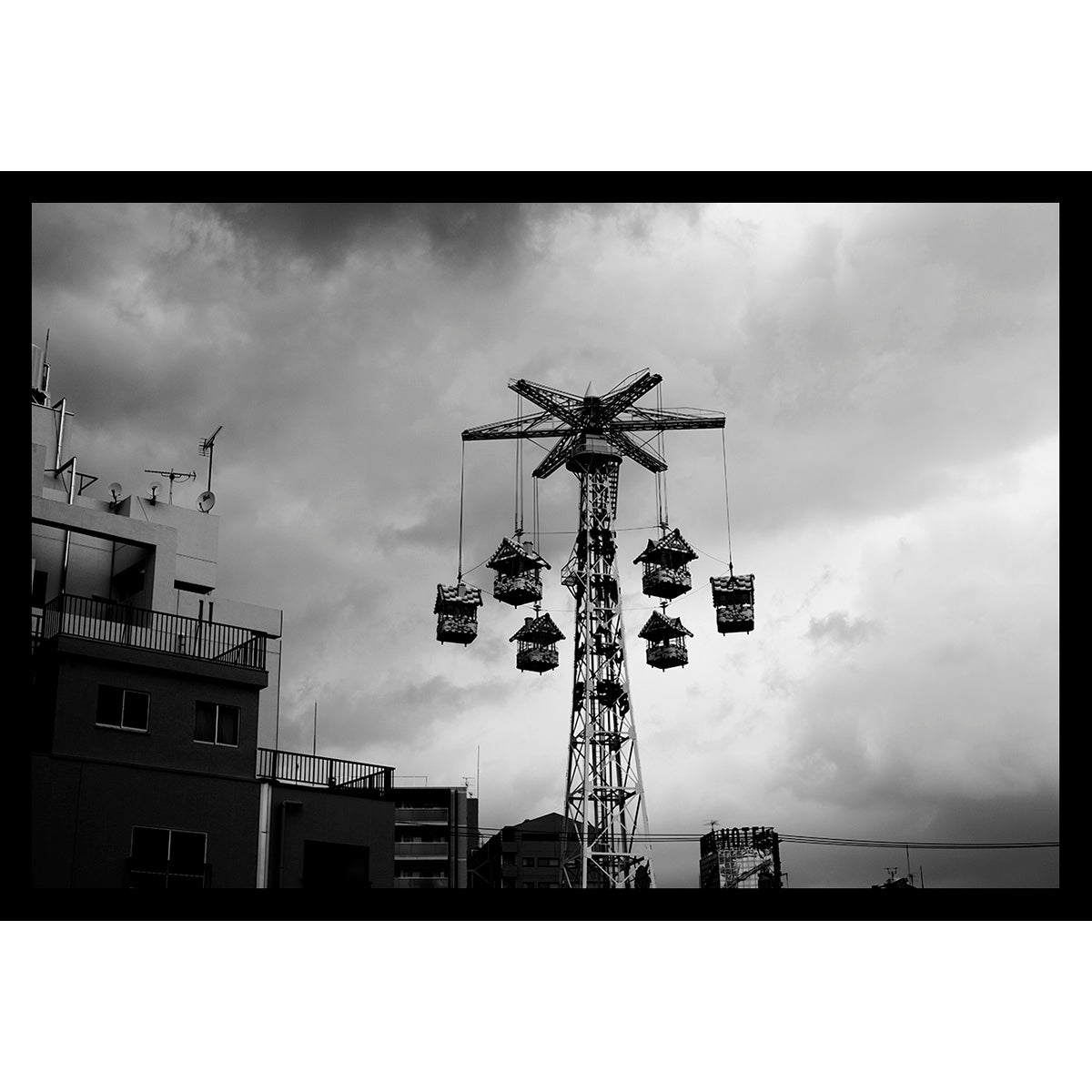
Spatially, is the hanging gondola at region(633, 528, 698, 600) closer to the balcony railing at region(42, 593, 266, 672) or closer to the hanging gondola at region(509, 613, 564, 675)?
the hanging gondola at region(509, 613, 564, 675)

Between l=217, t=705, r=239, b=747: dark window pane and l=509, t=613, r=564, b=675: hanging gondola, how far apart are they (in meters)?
8.40

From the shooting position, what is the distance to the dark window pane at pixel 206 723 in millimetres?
23812

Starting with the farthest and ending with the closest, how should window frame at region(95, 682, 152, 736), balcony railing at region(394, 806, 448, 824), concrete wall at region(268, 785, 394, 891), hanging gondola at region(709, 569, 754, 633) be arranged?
balcony railing at region(394, 806, 448, 824) < hanging gondola at region(709, 569, 754, 633) < concrete wall at region(268, 785, 394, 891) < window frame at region(95, 682, 152, 736)

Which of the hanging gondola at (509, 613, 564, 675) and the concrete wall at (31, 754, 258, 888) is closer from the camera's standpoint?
the concrete wall at (31, 754, 258, 888)

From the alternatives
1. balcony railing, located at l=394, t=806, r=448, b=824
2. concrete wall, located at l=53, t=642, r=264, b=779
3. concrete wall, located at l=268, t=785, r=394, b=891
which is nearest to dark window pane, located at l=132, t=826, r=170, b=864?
concrete wall, located at l=53, t=642, r=264, b=779

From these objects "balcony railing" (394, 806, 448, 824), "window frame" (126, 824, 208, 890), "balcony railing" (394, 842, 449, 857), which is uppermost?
"window frame" (126, 824, 208, 890)

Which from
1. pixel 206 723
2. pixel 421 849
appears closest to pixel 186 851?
pixel 206 723

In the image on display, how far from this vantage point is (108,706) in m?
22.7

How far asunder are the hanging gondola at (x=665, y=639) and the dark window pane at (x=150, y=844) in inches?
515

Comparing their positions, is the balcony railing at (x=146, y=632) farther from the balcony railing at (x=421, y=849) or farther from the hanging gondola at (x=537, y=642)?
the balcony railing at (x=421, y=849)

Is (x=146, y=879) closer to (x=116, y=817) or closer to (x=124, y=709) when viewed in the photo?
(x=116, y=817)

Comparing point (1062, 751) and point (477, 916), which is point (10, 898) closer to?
point (477, 916)

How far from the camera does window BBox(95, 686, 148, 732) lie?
891 inches
